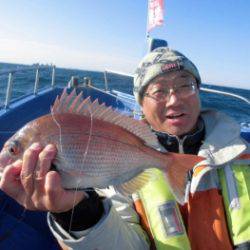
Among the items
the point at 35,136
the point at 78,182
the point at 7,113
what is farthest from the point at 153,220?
the point at 7,113

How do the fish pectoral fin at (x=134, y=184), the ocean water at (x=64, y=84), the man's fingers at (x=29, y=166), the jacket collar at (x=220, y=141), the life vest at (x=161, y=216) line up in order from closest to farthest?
the man's fingers at (x=29, y=166) → the fish pectoral fin at (x=134, y=184) → the life vest at (x=161, y=216) → the jacket collar at (x=220, y=141) → the ocean water at (x=64, y=84)

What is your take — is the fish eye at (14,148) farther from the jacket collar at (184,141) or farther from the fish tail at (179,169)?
the jacket collar at (184,141)

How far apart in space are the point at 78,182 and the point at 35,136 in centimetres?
30

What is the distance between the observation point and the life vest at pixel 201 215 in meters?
2.33

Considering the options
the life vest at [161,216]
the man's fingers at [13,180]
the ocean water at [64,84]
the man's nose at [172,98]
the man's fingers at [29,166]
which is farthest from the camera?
the ocean water at [64,84]

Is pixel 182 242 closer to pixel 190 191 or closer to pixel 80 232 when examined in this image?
pixel 190 191

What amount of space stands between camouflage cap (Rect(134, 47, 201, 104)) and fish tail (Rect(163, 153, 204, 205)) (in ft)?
3.05

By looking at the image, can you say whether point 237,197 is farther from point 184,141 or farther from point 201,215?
point 184,141

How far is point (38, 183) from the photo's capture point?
6.06 feet

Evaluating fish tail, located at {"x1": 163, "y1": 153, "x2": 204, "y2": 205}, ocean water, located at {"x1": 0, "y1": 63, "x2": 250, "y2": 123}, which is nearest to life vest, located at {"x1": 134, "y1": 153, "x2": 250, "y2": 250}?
fish tail, located at {"x1": 163, "y1": 153, "x2": 204, "y2": 205}

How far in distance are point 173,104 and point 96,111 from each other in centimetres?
A: 99

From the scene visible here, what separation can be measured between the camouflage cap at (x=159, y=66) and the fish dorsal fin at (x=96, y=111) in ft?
2.70

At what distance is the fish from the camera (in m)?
1.77

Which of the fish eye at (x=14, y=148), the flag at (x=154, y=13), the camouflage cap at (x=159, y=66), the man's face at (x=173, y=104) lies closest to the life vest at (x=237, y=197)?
the man's face at (x=173, y=104)
